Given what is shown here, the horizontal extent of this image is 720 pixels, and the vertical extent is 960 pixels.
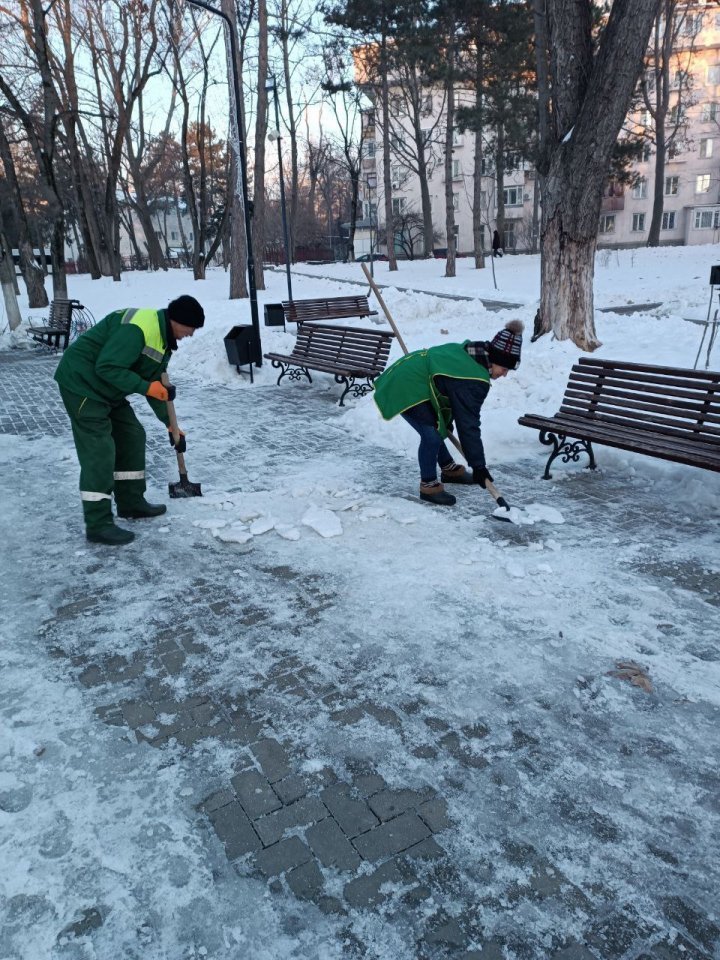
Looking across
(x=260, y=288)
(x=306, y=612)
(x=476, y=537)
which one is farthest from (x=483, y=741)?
(x=260, y=288)

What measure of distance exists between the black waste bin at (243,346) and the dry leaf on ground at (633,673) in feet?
26.9

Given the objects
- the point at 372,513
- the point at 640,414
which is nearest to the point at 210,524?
the point at 372,513

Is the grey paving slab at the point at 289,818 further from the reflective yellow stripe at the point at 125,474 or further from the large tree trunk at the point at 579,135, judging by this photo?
the large tree trunk at the point at 579,135

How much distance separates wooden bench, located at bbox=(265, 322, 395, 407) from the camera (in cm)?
888

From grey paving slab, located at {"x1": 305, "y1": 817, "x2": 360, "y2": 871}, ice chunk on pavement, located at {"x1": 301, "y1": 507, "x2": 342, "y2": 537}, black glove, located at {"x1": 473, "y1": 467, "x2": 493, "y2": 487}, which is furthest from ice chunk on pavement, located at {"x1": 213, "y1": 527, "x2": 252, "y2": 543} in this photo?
grey paving slab, located at {"x1": 305, "y1": 817, "x2": 360, "y2": 871}

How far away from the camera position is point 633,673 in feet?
11.1

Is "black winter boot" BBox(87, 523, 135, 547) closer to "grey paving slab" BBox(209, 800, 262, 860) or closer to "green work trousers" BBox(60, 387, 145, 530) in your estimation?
"green work trousers" BBox(60, 387, 145, 530)

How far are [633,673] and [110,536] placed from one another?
375cm

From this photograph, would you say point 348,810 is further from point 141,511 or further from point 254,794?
point 141,511

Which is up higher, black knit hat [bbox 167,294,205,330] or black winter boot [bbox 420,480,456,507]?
black knit hat [bbox 167,294,205,330]

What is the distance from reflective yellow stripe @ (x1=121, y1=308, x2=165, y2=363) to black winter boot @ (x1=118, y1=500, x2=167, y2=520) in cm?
128

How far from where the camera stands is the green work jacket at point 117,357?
4.75 meters

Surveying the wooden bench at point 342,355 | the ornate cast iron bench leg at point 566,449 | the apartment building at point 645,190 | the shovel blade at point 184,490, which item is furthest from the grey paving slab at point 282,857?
the apartment building at point 645,190

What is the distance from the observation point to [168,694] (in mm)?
3346
